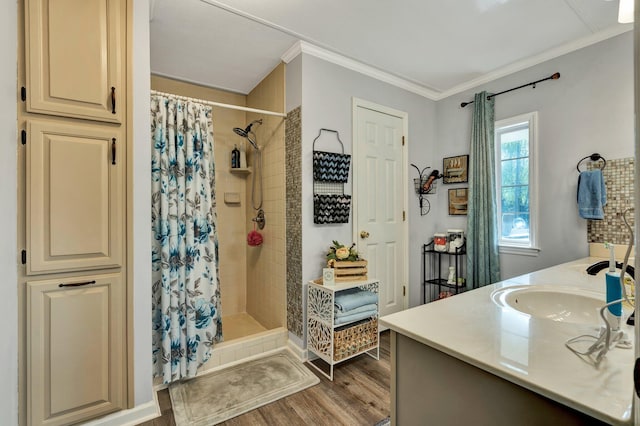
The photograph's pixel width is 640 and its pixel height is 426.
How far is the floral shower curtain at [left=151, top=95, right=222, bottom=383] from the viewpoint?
206 centimetres

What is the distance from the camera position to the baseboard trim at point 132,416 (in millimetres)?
1642

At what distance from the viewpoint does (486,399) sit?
81cm

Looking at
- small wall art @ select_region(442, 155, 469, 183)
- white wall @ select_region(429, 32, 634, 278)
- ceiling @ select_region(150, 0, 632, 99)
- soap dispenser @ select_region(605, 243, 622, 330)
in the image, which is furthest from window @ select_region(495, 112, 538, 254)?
soap dispenser @ select_region(605, 243, 622, 330)

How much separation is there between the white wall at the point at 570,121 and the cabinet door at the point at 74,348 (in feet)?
10.7

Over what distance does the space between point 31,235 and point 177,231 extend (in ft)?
2.53

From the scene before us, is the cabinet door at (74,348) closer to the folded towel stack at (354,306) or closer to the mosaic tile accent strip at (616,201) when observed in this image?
the folded towel stack at (354,306)

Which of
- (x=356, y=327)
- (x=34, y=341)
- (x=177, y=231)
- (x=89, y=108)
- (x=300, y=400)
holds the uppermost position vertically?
(x=89, y=108)

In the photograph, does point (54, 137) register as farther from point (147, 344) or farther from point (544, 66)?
point (544, 66)

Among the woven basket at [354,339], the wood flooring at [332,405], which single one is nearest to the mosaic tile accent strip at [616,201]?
the woven basket at [354,339]

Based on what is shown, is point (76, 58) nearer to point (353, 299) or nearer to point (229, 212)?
point (229, 212)

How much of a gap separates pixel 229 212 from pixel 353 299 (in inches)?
72.9

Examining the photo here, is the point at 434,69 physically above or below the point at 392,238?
above

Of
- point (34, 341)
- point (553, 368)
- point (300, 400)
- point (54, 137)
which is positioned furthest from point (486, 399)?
point (54, 137)
